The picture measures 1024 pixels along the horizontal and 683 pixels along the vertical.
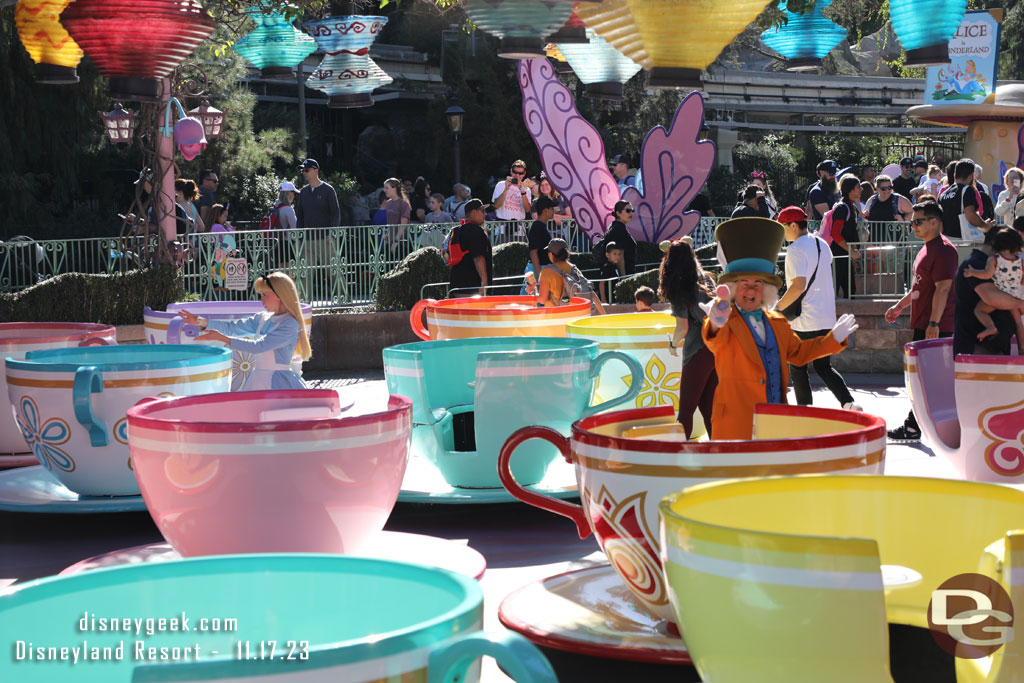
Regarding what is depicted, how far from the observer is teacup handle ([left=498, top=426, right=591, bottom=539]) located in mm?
4340

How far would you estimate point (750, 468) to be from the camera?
3.90 meters

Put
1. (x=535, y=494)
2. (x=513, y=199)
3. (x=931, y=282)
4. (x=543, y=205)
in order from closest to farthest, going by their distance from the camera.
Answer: (x=535, y=494) < (x=931, y=282) < (x=543, y=205) < (x=513, y=199)

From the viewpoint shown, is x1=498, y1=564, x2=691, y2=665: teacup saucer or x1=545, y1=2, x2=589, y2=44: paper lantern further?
x1=545, y1=2, x2=589, y2=44: paper lantern

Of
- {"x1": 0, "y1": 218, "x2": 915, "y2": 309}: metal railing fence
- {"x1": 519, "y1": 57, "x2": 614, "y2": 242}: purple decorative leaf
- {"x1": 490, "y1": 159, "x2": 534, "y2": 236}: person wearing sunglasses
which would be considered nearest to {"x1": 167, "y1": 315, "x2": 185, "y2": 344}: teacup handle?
{"x1": 0, "y1": 218, "x2": 915, "y2": 309}: metal railing fence

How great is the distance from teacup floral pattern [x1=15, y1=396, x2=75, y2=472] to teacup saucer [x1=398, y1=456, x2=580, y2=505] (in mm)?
1506

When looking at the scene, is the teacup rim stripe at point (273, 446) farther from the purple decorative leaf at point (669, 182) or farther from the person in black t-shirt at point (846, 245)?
the purple decorative leaf at point (669, 182)

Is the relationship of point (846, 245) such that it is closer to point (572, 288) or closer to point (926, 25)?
point (572, 288)

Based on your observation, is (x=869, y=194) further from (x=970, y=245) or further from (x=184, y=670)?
(x=184, y=670)

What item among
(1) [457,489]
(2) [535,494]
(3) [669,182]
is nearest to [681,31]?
(1) [457,489]

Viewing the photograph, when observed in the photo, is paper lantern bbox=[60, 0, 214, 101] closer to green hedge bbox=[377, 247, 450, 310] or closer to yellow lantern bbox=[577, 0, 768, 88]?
yellow lantern bbox=[577, 0, 768, 88]

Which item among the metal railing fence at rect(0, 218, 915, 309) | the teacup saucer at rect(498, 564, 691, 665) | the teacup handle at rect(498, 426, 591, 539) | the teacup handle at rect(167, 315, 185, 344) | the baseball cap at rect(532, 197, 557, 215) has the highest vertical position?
the baseball cap at rect(532, 197, 557, 215)

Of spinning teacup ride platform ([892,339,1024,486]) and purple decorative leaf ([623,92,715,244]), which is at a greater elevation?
purple decorative leaf ([623,92,715,244])

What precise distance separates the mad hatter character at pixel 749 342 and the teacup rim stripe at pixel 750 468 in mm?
1014

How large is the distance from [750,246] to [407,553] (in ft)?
5.87
